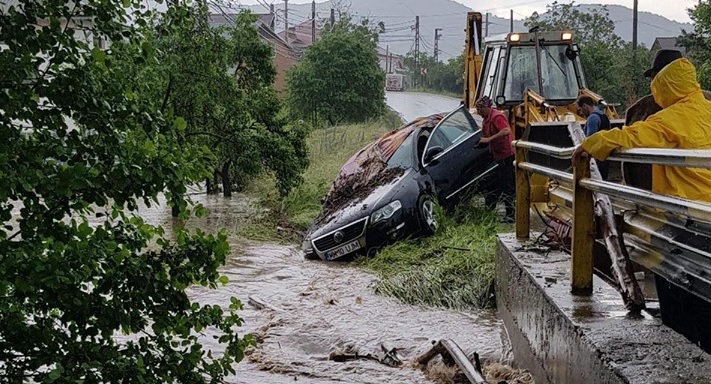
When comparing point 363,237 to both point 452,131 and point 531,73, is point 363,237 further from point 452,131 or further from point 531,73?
point 531,73

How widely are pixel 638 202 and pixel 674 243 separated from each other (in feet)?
0.79

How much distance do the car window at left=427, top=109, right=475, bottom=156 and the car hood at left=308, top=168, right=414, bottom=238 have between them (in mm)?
715

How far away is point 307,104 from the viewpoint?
3797cm

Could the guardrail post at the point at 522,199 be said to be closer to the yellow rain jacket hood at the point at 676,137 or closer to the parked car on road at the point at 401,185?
the yellow rain jacket hood at the point at 676,137

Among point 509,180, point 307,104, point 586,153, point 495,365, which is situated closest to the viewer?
point 586,153

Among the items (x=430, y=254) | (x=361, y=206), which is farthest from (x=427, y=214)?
(x=430, y=254)

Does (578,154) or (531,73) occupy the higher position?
(531,73)

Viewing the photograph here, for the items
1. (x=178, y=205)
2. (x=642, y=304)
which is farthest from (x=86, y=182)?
(x=642, y=304)

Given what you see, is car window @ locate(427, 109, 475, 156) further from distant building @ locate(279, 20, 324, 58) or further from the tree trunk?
distant building @ locate(279, 20, 324, 58)

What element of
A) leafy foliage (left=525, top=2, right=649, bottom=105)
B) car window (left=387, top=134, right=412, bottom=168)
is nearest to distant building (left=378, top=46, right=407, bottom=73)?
leafy foliage (left=525, top=2, right=649, bottom=105)

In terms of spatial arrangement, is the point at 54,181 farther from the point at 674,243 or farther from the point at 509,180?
the point at 509,180

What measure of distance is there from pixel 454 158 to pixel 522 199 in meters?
5.74

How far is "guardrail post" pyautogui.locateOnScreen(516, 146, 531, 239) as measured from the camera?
7047mm

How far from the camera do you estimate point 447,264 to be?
32.5 feet
